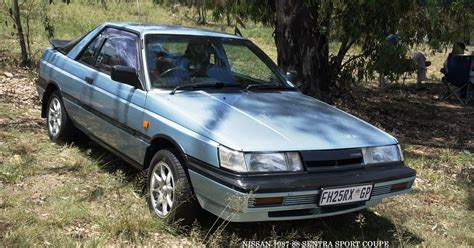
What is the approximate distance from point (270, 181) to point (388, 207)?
1916 millimetres

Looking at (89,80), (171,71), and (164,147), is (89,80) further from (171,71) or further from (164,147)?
(164,147)

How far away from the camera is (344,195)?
11.6ft

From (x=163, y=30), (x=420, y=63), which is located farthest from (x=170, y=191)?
(x=420, y=63)

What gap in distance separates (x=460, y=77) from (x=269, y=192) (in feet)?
33.6

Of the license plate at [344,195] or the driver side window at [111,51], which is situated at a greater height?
the driver side window at [111,51]

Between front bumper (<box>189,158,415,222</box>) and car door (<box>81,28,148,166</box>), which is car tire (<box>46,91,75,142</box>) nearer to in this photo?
car door (<box>81,28,148,166</box>)

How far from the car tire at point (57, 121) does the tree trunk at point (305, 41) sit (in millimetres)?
3726

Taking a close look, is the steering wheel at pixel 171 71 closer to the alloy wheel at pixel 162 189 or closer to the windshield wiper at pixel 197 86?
the windshield wiper at pixel 197 86

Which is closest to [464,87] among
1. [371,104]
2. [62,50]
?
[371,104]

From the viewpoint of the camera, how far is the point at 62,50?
5793 millimetres

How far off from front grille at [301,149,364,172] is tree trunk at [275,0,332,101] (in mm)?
4670

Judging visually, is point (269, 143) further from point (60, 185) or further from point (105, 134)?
point (60, 185)

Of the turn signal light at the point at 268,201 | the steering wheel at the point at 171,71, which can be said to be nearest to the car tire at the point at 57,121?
the steering wheel at the point at 171,71

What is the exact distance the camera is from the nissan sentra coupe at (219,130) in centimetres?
338
